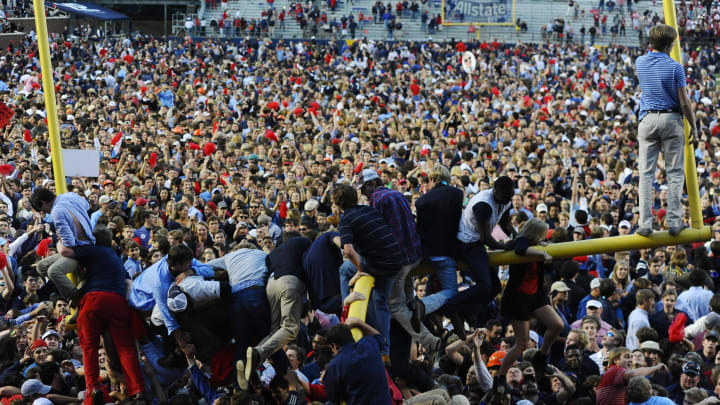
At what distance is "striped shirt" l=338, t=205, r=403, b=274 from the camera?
6557 mm

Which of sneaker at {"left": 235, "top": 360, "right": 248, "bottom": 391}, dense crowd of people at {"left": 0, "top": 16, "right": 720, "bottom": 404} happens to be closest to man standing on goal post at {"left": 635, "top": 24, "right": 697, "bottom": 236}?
dense crowd of people at {"left": 0, "top": 16, "right": 720, "bottom": 404}

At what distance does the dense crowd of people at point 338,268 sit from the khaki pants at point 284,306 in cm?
2

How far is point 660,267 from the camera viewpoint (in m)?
10.9

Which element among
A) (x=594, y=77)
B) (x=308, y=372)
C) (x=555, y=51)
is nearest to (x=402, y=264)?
(x=308, y=372)

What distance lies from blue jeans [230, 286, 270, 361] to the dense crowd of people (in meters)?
0.01

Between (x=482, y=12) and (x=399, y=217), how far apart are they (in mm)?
36391

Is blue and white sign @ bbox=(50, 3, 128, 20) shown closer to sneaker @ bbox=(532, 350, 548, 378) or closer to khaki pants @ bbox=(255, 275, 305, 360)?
sneaker @ bbox=(532, 350, 548, 378)

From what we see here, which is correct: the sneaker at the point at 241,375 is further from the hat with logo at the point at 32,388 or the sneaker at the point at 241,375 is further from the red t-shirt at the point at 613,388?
the red t-shirt at the point at 613,388

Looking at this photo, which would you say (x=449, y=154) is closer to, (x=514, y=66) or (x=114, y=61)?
(x=114, y=61)

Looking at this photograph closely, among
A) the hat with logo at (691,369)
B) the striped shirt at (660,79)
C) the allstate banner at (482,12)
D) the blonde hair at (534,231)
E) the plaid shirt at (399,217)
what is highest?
the striped shirt at (660,79)

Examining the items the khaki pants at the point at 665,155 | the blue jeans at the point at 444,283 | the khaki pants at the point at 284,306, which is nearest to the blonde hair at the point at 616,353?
the khaki pants at the point at 665,155

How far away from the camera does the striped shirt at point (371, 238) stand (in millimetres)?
6557

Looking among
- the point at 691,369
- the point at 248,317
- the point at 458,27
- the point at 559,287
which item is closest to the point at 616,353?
the point at 691,369

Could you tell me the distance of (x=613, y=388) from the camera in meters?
7.95
